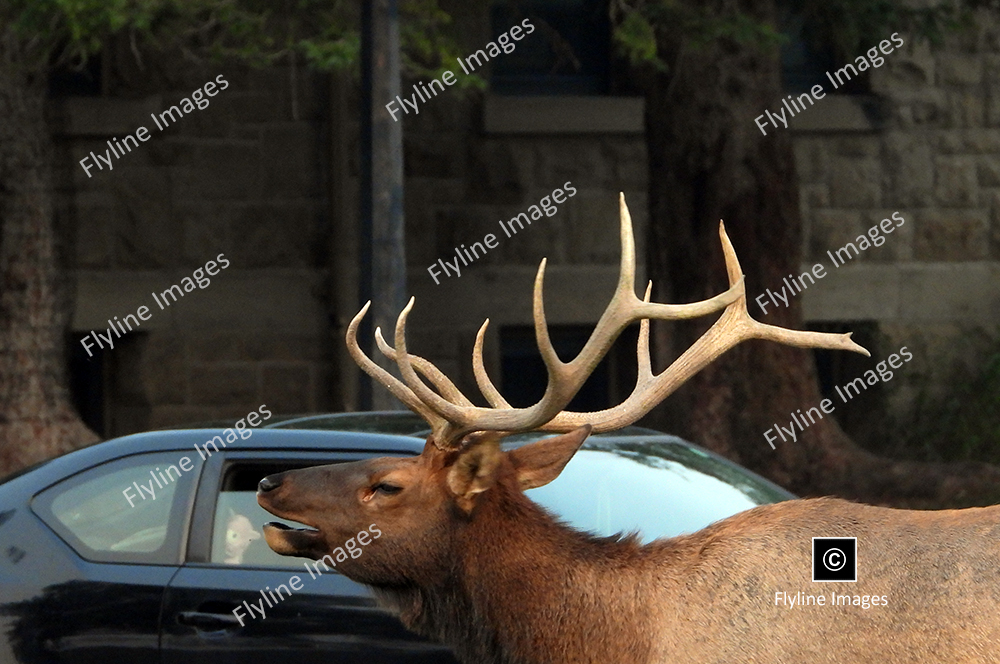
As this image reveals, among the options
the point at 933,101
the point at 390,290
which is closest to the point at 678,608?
the point at 390,290

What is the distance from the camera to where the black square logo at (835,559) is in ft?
12.5

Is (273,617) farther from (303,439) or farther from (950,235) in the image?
(950,235)

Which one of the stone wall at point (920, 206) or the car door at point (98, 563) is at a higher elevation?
the stone wall at point (920, 206)

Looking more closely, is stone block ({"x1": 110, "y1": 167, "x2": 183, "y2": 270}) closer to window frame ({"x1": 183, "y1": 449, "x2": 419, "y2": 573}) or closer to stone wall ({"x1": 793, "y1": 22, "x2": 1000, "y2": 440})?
stone wall ({"x1": 793, "y1": 22, "x2": 1000, "y2": 440})

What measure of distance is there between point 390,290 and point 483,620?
376 cm

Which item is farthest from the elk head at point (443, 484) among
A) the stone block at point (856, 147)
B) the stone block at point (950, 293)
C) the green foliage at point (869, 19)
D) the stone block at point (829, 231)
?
the stone block at point (950, 293)

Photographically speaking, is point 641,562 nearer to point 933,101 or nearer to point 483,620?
point 483,620

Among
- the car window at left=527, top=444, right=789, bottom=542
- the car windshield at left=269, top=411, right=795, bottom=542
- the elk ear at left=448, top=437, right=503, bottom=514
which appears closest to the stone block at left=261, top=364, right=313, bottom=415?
the car windshield at left=269, top=411, right=795, bottom=542

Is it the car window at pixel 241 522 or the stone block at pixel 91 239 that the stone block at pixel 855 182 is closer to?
the stone block at pixel 91 239

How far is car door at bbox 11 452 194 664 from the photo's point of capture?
4848 millimetres

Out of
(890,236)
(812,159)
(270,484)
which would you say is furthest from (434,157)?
(270,484)

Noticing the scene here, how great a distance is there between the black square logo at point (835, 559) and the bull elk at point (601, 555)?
0.03 metres

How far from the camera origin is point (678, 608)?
13.0 feet

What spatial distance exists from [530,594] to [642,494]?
950 millimetres
